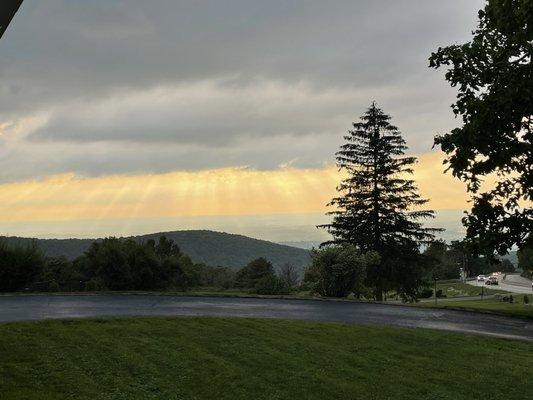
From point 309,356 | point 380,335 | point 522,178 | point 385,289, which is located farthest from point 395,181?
point 309,356

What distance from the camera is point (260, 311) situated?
16109mm

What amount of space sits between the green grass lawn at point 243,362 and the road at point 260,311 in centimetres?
202

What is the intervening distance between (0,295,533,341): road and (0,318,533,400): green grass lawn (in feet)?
6.62

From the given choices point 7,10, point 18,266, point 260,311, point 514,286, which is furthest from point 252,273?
point 7,10

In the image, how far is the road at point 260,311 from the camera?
14.1 m

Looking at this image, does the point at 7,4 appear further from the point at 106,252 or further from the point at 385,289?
the point at 385,289

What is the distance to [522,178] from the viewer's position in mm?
17703

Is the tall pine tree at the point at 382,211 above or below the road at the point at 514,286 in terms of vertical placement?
above

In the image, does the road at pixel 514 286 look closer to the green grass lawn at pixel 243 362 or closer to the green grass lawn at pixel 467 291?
the green grass lawn at pixel 467 291

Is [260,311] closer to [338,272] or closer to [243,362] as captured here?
[243,362]

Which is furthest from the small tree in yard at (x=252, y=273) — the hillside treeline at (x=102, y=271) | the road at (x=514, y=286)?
the hillside treeline at (x=102, y=271)

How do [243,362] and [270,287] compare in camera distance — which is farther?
[270,287]

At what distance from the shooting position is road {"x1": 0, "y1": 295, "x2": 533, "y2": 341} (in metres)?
14.1

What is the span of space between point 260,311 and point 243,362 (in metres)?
7.16
